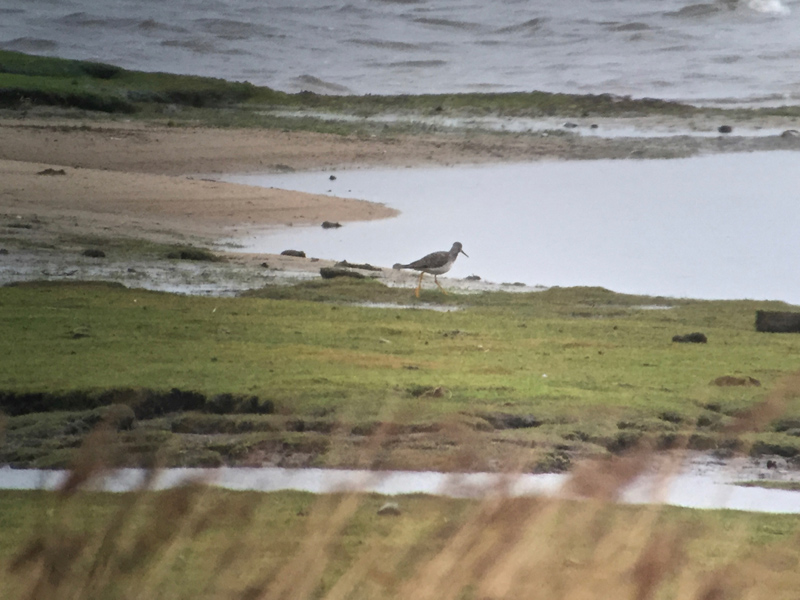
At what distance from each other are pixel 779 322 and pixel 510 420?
388 centimetres

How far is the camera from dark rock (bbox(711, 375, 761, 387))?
8102 mm

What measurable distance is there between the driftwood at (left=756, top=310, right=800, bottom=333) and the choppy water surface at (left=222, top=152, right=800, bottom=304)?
8.71 ft

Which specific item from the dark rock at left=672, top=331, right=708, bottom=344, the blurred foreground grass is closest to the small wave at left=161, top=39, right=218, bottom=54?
the dark rock at left=672, top=331, right=708, bottom=344

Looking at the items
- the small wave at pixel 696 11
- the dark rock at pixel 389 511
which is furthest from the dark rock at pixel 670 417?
the small wave at pixel 696 11

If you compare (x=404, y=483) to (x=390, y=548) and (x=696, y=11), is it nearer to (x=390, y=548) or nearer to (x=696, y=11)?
(x=390, y=548)

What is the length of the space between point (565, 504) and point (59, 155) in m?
18.7

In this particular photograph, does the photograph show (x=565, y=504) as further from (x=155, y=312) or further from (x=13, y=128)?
(x=13, y=128)

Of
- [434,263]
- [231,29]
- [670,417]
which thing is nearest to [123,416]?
[670,417]

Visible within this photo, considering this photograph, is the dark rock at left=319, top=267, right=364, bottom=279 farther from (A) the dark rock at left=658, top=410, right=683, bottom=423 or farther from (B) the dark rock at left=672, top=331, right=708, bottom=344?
(A) the dark rock at left=658, top=410, right=683, bottom=423

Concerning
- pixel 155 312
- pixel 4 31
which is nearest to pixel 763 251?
pixel 155 312

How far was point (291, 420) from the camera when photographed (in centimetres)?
697

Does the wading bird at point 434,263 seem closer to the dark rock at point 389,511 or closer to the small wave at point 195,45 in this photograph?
the dark rock at point 389,511

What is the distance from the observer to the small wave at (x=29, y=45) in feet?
149

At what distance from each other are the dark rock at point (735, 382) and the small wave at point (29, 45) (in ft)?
135
